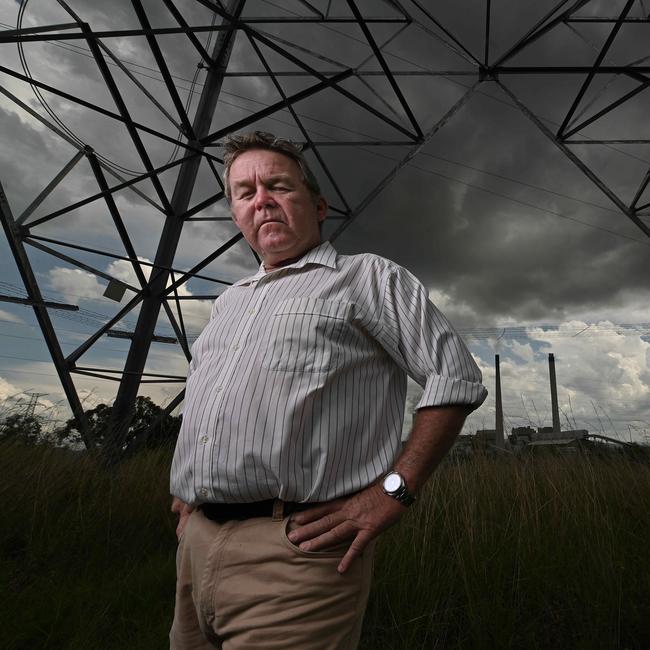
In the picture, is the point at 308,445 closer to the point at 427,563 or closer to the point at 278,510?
the point at 278,510

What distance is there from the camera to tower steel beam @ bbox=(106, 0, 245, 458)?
5.75 metres

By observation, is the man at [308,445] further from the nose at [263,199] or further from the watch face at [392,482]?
the nose at [263,199]

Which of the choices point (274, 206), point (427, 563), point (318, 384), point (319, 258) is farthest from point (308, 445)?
point (427, 563)

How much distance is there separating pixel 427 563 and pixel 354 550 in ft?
7.20

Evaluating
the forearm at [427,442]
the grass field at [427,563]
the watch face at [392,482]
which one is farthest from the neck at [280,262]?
the grass field at [427,563]

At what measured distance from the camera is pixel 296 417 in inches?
60.0

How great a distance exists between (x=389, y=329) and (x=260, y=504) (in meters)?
0.60

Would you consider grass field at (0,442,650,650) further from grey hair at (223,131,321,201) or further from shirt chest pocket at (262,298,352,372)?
grey hair at (223,131,321,201)

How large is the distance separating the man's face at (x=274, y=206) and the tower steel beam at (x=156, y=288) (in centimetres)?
396

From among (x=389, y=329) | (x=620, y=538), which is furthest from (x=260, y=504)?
(x=620, y=538)

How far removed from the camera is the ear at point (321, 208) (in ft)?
6.82

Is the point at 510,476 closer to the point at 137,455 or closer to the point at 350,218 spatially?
the point at 350,218

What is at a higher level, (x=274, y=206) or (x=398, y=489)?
(x=274, y=206)

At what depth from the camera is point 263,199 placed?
195cm
